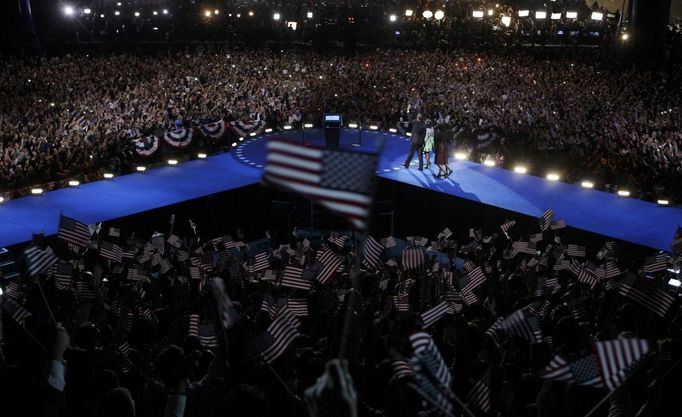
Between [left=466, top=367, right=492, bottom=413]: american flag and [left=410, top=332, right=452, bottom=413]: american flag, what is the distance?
0.82 meters

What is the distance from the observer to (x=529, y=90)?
26.4 m

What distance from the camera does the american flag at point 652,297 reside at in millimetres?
8266

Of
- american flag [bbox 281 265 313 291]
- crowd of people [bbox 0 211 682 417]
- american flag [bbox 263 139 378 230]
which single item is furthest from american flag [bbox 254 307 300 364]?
american flag [bbox 281 265 313 291]

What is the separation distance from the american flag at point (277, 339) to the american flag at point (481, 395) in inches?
80.7

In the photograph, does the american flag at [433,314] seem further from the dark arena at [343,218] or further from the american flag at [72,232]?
the american flag at [72,232]

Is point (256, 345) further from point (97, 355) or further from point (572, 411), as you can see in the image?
point (572, 411)

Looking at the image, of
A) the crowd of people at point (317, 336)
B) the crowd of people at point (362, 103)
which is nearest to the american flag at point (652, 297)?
the crowd of people at point (317, 336)

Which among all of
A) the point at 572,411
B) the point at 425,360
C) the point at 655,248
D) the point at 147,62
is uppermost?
the point at 147,62

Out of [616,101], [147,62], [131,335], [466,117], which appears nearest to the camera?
[131,335]

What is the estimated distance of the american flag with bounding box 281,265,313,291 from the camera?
10.5m

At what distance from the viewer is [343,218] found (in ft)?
65.3

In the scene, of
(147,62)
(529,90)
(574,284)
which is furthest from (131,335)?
(147,62)

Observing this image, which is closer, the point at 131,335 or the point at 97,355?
the point at 97,355

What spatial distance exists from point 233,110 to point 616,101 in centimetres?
1573
